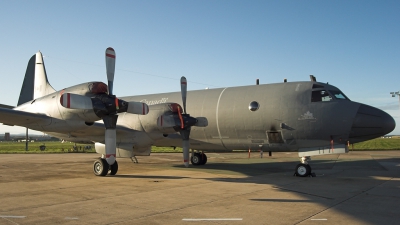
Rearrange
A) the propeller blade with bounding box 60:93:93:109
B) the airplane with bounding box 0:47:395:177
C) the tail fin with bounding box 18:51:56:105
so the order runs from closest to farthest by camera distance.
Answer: the propeller blade with bounding box 60:93:93:109, the airplane with bounding box 0:47:395:177, the tail fin with bounding box 18:51:56:105

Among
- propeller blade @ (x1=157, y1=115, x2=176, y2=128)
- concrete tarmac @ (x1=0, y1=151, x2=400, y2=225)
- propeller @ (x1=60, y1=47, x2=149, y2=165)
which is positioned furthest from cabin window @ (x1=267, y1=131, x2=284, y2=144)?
propeller @ (x1=60, y1=47, x2=149, y2=165)

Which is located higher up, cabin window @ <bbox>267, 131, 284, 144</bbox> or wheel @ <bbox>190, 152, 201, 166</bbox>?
cabin window @ <bbox>267, 131, 284, 144</bbox>

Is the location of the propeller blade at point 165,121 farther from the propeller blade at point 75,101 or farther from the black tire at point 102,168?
the propeller blade at point 75,101

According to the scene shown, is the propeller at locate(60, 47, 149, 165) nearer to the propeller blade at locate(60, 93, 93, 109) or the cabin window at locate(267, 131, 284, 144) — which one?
Result: the propeller blade at locate(60, 93, 93, 109)

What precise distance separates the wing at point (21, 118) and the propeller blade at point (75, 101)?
2764mm

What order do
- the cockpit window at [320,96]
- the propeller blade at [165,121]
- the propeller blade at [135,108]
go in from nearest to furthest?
the propeller blade at [135,108] < the cockpit window at [320,96] < the propeller blade at [165,121]

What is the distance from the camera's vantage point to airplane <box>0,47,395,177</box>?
12.6m

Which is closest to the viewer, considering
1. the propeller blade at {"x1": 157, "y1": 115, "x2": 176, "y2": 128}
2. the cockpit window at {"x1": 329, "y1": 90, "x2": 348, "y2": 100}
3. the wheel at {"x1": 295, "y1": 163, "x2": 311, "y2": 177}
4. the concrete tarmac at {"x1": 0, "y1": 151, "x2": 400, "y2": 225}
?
the concrete tarmac at {"x1": 0, "y1": 151, "x2": 400, "y2": 225}

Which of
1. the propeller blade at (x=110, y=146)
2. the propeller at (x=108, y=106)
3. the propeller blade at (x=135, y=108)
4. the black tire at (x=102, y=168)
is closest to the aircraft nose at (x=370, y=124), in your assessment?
the propeller blade at (x=135, y=108)

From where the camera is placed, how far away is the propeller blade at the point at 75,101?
1108cm

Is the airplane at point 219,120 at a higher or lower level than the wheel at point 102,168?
higher

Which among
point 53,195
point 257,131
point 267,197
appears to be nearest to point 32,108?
point 53,195

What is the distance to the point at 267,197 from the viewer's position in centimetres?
848

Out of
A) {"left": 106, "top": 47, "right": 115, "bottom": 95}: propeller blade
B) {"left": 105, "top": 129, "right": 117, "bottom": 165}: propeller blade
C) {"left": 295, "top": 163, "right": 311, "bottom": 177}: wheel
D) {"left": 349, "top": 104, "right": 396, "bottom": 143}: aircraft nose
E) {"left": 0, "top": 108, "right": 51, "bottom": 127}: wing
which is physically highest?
{"left": 106, "top": 47, "right": 115, "bottom": 95}: propeller blade
